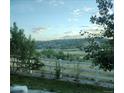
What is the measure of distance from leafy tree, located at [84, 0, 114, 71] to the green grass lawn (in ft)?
0.64

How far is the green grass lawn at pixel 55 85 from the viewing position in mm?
2750

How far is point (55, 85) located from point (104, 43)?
53 centimetres

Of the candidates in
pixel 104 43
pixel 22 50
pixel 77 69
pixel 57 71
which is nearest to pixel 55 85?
pixel 57 71

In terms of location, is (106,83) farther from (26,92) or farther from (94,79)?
(26,92)

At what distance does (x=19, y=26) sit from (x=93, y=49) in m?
0.64

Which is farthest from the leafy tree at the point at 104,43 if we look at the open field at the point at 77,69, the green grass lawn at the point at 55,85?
the green grass lawn at the point at 55,85

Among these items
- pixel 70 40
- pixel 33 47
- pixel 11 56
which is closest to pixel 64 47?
pixel 70 40

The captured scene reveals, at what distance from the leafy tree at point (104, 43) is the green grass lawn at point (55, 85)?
7.7 inches

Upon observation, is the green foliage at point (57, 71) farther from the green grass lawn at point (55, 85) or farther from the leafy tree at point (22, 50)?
the leafy tree at point (22, 50)

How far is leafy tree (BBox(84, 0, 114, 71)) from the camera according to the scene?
8.94ft

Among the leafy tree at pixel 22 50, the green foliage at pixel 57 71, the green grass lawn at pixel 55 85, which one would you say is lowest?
the green grass lawn at pixel 55 85

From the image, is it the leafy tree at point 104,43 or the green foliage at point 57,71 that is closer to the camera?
the leafy tree at point 104,43

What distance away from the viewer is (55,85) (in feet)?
9.21

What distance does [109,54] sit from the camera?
2.74m
